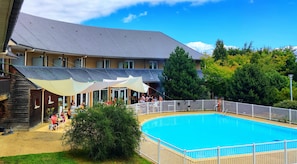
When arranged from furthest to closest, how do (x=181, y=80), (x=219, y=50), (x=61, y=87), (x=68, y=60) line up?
1. (x=219, y=50)
2. (x=181, y=80)
3. (x=68, y=60)
4. (x=61, y=87)

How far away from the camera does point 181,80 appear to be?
2950 centimetres

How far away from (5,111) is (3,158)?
6.88 metres

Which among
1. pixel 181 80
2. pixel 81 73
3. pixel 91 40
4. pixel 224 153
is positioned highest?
pixel 91 40

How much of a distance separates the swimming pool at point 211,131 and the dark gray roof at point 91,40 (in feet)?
36.2

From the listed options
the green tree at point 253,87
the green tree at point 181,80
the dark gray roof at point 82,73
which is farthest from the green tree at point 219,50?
the green tree at point 253,87

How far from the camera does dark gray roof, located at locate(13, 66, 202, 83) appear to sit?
19.9 metres

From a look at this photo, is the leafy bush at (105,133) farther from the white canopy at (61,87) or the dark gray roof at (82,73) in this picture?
the dark gray roof at (82,73)

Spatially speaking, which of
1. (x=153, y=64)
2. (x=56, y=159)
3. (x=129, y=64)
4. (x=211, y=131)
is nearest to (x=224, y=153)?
(x=56, y=159)

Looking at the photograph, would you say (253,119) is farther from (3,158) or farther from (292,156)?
(3,158)

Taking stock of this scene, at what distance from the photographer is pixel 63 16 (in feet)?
156

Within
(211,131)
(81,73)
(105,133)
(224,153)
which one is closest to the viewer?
(105,133)

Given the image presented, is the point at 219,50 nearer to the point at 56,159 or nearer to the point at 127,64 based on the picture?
the point at 127,64

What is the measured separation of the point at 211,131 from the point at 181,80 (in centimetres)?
933

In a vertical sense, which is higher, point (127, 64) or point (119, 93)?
point (127, 64)
